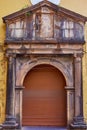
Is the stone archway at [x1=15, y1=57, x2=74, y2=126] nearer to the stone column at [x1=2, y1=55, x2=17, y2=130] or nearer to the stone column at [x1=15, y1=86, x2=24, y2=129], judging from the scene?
the stone column at [x1=15, y1=86, x2=24, y2=129]

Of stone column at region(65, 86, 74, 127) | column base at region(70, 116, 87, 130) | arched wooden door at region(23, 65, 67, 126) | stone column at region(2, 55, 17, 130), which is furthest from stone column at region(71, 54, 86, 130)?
stone column at region(2, 55, 17, 130)

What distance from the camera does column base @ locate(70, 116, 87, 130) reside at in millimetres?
10164

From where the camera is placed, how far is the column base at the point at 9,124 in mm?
10181

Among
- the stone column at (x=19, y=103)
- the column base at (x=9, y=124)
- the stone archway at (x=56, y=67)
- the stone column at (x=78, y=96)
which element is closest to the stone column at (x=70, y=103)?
the stone archway at (x=56, y=67)

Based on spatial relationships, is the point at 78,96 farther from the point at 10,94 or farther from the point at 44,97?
the point at 10,94

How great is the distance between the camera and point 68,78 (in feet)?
35.0

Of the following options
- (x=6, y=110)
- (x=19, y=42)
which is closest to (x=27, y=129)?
(x=6, y=110)

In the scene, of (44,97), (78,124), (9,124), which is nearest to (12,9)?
(44,97)

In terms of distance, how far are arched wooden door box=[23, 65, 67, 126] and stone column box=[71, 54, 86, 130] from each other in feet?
1.66

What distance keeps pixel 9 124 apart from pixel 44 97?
1444 mm

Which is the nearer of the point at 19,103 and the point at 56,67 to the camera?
the point at 19,103

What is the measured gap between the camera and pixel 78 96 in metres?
10.4

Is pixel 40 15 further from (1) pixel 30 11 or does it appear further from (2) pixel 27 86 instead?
(2) pixel 27 86

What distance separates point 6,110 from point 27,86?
1058 millimetres
